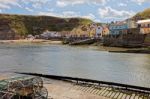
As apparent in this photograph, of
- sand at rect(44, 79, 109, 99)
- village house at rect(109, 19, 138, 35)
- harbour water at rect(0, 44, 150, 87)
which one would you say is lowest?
harbour water at rect(0, 44, 150, 87)

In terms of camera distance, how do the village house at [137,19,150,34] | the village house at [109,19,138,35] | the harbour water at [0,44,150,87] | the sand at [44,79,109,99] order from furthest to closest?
the village house at [109,19,138,35]
the village house at [137,19,150,34]
the harbour water at [0,44,150,87]
the sand at [44,79,109,99]

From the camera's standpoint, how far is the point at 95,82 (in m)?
29.8

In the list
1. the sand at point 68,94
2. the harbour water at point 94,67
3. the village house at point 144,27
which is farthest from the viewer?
the village house at point 144,27

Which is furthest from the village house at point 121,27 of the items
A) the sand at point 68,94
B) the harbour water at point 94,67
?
the sand at point 68,94

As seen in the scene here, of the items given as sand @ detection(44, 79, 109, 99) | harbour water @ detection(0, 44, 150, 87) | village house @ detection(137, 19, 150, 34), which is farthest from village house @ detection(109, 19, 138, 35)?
sand @ detection(44, 79, 109, 99)

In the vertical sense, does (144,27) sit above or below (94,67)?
above

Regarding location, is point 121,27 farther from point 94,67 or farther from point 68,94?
Answer: point 68,94

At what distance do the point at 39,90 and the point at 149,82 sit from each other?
723 inches

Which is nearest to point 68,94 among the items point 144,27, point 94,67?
point 94,67

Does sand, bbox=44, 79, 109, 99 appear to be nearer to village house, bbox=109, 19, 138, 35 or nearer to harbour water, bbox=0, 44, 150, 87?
harbour water, bbox=0, 44, 150, 87

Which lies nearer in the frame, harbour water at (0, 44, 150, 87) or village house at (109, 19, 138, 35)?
harbour water at (0, 44, 150, 87)

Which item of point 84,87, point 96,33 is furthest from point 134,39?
point 84,87

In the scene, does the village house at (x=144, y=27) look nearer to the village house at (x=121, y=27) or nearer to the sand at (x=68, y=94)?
the village house at (x=121, y=27)

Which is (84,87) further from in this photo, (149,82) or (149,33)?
(149,33)
